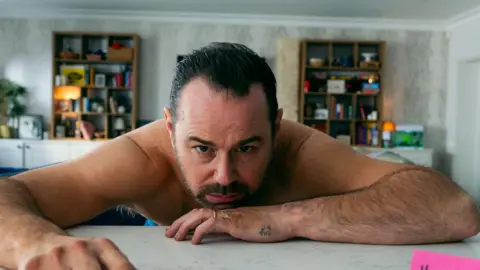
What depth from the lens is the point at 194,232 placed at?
1.03 meters

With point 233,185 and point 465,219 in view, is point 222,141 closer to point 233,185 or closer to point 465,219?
point 233,185

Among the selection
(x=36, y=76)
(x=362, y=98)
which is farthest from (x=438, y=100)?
(x=36, y=76)

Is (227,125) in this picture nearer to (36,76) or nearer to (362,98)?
(362,98)

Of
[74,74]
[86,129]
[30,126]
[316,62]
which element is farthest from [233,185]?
[30,126]

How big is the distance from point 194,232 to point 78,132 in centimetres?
584

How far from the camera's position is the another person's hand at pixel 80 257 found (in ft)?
2.15

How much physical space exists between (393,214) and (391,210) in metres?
0.02

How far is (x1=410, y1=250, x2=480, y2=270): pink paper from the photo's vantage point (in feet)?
2.47

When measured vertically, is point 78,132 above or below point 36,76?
below

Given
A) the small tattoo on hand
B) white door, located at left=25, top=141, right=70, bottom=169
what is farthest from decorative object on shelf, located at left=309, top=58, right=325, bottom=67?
the small tattoo on hand

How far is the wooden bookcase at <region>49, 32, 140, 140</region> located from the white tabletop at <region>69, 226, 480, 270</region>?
18.3ft

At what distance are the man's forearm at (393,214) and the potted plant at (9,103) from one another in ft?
20.7

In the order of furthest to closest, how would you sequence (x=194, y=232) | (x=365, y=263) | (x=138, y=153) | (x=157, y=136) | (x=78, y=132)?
1. (x=78, y=132)
2. (x=157, y=136)
3. (x=138, y=153)
4. (x=194, y=232)
5. (x=365, y=263)

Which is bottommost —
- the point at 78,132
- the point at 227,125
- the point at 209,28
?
the point at 78,132
